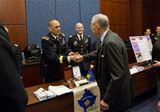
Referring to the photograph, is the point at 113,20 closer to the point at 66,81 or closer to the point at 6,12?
the point at 6,12

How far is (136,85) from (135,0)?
562cm

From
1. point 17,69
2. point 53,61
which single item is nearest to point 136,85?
point 53,61

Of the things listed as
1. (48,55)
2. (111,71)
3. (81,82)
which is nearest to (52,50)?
(48,55)

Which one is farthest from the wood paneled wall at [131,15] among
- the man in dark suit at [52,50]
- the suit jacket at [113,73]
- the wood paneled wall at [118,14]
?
the suit jacket at [113,73]

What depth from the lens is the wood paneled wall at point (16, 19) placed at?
5.77m

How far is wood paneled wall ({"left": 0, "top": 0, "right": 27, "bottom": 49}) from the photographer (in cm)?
577

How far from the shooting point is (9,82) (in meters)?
1.09

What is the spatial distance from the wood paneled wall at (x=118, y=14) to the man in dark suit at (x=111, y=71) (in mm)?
Answer: 5808

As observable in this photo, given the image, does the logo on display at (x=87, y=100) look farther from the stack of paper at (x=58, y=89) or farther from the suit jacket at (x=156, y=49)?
the suit jacket at (x=156, y=49)

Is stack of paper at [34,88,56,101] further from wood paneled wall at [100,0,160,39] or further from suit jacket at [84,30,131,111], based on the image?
wood paneled wall at [100,0,160,39]

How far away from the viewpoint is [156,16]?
10805mm

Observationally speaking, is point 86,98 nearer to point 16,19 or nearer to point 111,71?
point 111,71

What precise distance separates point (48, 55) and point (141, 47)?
6.25 feet

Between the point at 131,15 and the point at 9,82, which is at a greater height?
the point at 131,15
